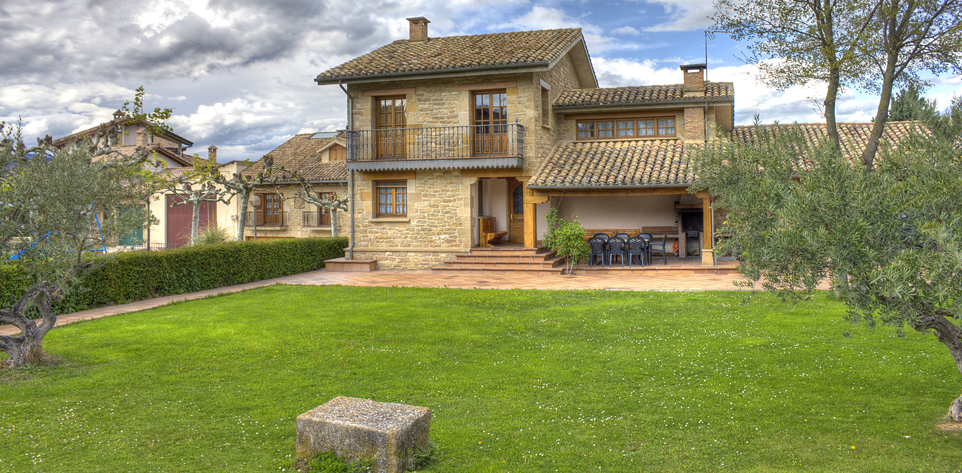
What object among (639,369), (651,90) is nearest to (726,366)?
(639,369)

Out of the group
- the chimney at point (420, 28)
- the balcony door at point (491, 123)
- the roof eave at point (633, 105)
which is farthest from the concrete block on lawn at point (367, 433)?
the chimney at point (420, 28)

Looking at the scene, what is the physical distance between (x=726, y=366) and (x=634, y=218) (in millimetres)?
12281

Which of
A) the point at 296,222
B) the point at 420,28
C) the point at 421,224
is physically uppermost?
the point at 420,28

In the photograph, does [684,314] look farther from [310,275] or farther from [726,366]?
[310,275]

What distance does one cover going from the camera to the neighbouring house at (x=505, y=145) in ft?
54.8

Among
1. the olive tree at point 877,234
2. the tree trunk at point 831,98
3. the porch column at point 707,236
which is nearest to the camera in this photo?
the olive tree at point 877,234

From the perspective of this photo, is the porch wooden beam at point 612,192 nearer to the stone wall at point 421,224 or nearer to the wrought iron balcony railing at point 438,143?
the wrought iron balcony railing at point 438,143

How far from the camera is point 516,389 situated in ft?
19.6

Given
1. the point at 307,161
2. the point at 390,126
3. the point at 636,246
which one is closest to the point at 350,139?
the point at 390,126

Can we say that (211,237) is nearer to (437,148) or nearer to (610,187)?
(437,148)

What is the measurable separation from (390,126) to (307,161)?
1068 cm

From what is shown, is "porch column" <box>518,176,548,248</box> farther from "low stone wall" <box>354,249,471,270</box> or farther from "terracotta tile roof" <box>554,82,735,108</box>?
"terracotta tile roof" <box>554,82,735,108</box>

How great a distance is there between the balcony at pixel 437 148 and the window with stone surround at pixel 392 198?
2.46 ft

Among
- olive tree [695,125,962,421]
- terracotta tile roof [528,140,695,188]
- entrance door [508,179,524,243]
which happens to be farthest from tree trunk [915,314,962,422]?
entrance door [508,179,524,243]
